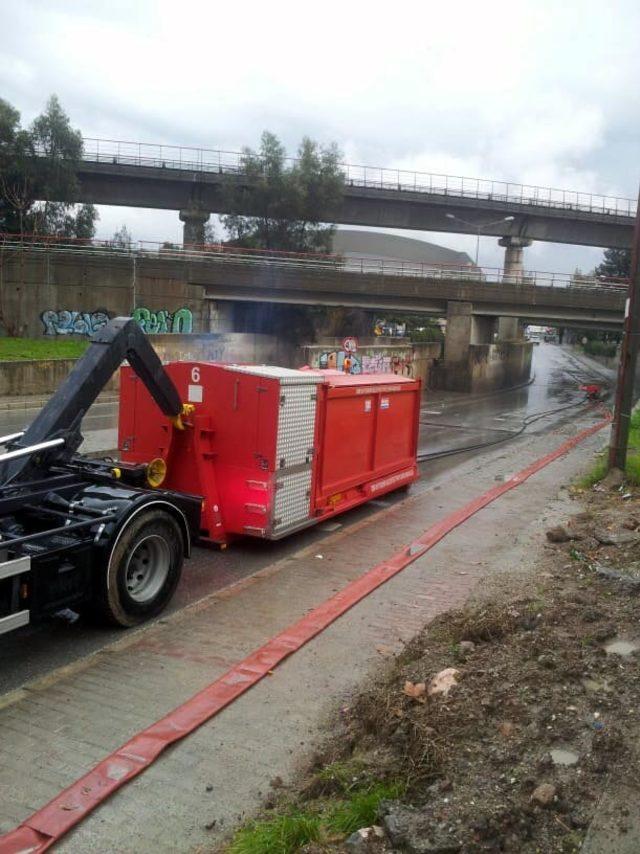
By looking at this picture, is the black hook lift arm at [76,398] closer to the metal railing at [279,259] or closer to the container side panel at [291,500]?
the container side panel at [291,500]

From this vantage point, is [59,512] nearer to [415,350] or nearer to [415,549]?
[415,549]

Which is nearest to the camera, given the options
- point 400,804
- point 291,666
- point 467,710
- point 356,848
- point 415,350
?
point 356,848

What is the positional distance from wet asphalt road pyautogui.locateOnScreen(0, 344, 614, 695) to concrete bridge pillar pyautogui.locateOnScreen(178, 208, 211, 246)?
2309 centimetres

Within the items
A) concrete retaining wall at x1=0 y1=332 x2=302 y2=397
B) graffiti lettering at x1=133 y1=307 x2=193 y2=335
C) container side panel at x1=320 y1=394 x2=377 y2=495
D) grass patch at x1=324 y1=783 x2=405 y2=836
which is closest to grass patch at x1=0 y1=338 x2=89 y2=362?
concrete retaining wall at x1=0 y1=332 x2=302 y2=397

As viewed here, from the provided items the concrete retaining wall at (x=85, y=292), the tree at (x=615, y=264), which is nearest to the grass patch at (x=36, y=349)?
the concrete retaining wall at (x=85, y=292)

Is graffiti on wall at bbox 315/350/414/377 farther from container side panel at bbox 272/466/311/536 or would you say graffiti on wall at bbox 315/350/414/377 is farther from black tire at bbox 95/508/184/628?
black tire at bbox 95/508/184/628

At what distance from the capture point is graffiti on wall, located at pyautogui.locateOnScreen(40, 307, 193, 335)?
3688 centimetres

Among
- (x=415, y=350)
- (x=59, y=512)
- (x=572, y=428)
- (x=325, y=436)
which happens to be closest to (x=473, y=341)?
(x=415, y=350)

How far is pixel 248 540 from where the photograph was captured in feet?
32.2

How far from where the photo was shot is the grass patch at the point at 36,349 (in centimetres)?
2918

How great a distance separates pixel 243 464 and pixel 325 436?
1.48 metres

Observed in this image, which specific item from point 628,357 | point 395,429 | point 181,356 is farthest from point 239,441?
point 181,356

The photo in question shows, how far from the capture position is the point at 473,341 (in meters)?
46.7

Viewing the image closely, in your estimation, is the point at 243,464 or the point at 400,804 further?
the point at 243,464
